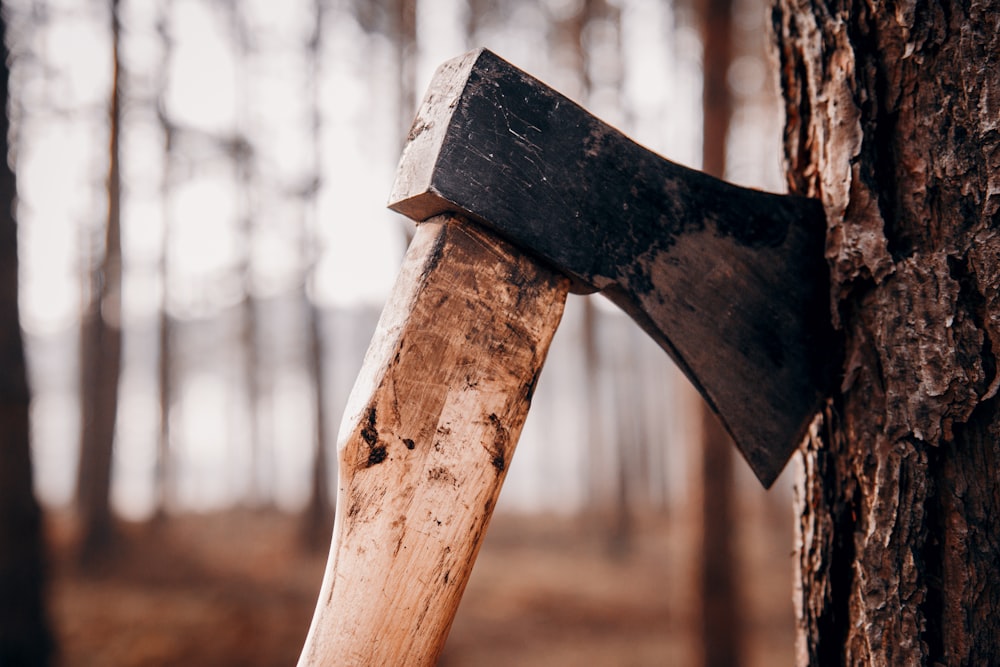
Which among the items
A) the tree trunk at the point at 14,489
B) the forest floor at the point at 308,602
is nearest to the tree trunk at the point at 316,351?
the forest floor at the point at 308,602

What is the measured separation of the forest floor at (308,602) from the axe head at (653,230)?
4492mm

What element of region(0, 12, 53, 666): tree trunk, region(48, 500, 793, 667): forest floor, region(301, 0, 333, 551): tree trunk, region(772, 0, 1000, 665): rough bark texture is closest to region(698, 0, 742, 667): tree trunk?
region(48, 500, 793, 667): forest floor

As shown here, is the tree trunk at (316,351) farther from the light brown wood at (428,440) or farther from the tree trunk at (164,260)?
the light brown wood at (428,440)

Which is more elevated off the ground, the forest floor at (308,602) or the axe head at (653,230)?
the axe head at (653,230)

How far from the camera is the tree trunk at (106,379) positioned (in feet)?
29.4

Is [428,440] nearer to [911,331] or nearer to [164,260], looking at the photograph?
[911,331]

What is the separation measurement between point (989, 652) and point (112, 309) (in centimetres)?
1096

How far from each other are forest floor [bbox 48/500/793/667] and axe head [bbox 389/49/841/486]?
4.49 meters

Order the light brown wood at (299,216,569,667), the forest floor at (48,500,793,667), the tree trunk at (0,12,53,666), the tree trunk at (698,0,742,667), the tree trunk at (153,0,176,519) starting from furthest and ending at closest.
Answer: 1. the tree trunk at (153,0,176,519)
2. the forest floor at (48,500,793,667)
3. the tree trunk at (698,0,742,667)
4. the tree trunk at (0,12,53,666)
5. the light brown wood at (299,216,569,667)

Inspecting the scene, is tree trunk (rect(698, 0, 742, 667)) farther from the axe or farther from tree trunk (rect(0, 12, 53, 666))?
tree trunk (rect(0, 12, 53, 666))

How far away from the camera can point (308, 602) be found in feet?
25.0

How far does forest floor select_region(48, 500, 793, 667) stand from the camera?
20.5 feet

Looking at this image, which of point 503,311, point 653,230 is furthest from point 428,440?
point 653,230

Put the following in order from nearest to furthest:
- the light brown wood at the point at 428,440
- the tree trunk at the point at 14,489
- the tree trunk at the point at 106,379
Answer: the light brown wood at the point at 428,440
the tree trunk at the point at 14,489
the tree trunk at the point at 106,379
